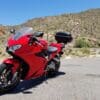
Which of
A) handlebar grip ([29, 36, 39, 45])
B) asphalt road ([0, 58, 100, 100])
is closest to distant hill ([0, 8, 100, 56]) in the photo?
asphalt road ([0, 58, 100, 100])

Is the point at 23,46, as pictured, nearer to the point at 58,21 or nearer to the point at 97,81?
the point at 97,81

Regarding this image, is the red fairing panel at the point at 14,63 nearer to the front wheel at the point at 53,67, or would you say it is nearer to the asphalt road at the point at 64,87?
A: the asphalt road at the point at 64,87

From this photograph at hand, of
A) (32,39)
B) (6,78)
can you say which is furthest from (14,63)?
(32,39)

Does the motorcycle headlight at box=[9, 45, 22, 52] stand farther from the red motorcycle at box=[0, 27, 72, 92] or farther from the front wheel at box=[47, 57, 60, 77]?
the front wheel at box=[47, 57, 60, 77]

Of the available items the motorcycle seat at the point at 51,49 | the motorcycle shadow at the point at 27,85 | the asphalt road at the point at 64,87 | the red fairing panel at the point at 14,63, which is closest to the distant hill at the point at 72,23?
the asphalt road at the point at 64,87

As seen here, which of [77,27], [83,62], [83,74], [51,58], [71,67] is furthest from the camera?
[77,27]

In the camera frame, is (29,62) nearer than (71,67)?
Yes

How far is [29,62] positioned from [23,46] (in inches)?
18.0

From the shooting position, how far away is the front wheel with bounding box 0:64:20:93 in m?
9.15

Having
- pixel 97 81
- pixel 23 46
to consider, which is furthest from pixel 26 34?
pixel 97 81

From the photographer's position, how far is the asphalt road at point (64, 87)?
8805mm

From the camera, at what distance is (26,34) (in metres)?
9.59

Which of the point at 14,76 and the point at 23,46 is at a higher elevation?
the point at 23,46

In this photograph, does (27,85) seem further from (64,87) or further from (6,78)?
(6,78)
